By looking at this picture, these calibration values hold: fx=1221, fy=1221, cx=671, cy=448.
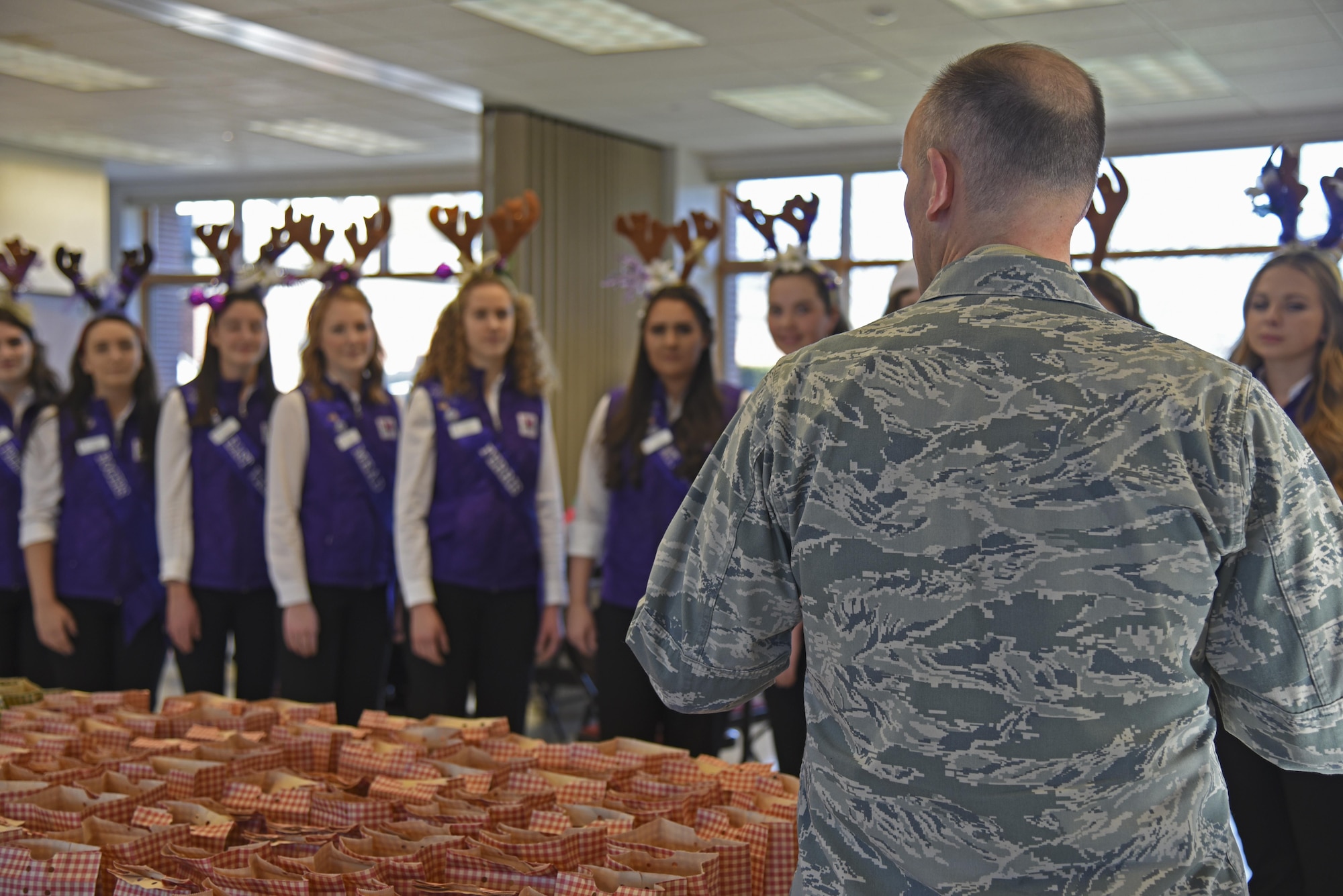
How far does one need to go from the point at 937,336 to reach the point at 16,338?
368 centimetres

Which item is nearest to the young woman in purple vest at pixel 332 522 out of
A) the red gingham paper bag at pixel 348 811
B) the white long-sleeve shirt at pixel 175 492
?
the white long-sleeve shirt at pixel 175 492

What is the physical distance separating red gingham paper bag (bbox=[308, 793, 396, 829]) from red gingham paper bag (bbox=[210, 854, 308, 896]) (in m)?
0.19

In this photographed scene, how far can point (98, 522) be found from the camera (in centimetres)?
361

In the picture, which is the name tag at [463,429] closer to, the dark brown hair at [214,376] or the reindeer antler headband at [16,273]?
the dark brown hair at [214,376]

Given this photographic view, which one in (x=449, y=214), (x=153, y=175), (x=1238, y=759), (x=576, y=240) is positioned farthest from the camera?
(x=153, y=175)

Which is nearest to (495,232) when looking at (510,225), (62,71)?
(510,225)

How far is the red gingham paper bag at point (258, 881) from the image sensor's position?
1432 mm

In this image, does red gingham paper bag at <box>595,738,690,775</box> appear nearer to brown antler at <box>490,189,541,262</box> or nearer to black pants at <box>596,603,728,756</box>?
black pants at <box>596,603,728,756</box>

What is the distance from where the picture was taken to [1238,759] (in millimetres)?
2305

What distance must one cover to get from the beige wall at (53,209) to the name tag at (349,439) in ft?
23.6

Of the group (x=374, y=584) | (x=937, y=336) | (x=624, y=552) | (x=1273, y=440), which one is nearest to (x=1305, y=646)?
(x=1273, y=440)

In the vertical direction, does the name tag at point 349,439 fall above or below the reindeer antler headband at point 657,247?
below

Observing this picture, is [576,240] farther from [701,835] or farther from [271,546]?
[701,835]

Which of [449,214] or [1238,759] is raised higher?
[449,214]
